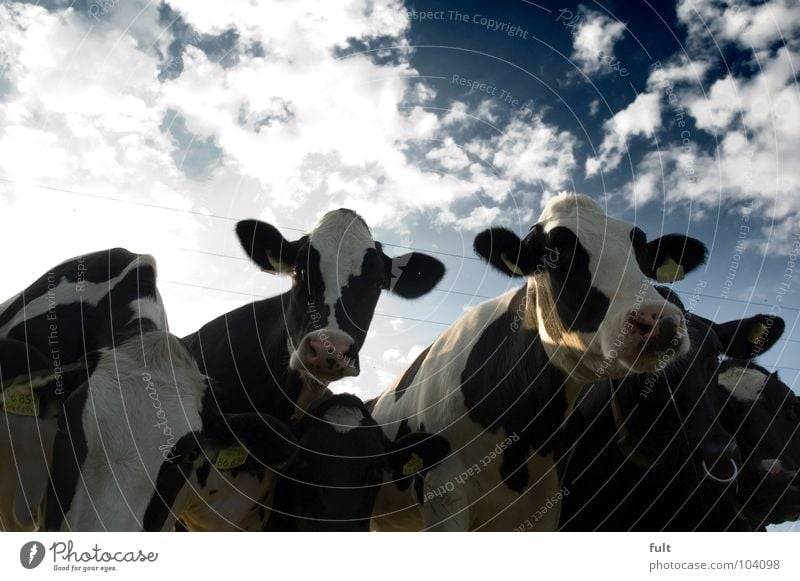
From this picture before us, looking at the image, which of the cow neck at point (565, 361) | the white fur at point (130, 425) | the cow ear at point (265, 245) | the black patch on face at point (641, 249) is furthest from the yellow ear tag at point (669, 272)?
the white fur at point (130, 425)

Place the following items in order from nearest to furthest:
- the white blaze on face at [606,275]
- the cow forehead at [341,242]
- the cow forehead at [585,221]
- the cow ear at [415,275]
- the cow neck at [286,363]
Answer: the white blaze on face at [606,275], the cow forehead at [585,221], the cow neck at [286,363], the cow forehead at [341,242], the cow ear at [415,275]

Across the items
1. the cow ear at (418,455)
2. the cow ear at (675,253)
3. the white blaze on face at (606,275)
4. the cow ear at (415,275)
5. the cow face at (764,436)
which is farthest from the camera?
the cow ear at (415,275)

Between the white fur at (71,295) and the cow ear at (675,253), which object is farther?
the white fur at (71,295)

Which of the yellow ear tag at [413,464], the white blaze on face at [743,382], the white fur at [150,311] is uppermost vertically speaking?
the white fur at [150,311]

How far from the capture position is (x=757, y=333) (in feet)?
17.9

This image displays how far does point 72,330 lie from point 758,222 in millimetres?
4926

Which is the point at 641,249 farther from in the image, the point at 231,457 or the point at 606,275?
the point at 231,457

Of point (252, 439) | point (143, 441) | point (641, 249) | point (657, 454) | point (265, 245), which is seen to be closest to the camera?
point (143, 441)

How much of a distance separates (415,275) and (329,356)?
2001 millimetres

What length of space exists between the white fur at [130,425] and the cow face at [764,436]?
374cm

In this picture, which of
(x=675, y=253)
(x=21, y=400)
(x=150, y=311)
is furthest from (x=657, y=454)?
(x=21, y=400)

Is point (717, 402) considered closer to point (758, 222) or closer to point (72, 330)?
point (758, 222)

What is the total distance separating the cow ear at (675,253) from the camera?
15.5ft

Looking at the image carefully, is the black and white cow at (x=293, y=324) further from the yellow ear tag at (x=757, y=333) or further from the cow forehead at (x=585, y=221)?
the yellow ear tag at (x=757, y=333)
